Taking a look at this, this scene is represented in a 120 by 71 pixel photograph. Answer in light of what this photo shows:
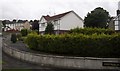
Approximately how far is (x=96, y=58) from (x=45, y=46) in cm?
645

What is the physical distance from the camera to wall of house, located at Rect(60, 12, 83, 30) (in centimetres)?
5250

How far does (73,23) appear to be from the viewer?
53.0 m

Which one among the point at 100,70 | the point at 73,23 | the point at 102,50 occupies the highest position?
the point at 73,23

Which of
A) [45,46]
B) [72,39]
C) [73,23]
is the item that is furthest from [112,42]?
[73,23]

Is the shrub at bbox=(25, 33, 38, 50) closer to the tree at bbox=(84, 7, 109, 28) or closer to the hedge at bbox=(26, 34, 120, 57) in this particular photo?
the hedge at bbox=(26, 34, 120, 57)

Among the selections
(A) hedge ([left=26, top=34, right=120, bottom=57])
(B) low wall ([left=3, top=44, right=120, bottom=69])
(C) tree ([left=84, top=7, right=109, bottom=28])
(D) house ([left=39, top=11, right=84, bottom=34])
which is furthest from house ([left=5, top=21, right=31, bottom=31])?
(B) low wall ([left=3, top=44, right=120, bottom=69])

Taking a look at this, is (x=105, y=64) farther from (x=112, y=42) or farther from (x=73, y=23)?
(x=73, y=23)

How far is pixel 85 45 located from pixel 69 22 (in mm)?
34096

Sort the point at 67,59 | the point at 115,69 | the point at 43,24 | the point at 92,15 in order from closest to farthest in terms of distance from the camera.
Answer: the point at 115,69 < the point at 67,59 < the point at 92,15 < the point at 43,24

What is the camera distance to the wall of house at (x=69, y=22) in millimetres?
52500

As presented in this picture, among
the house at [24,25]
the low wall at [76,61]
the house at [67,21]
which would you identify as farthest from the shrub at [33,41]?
the house at [24,25]

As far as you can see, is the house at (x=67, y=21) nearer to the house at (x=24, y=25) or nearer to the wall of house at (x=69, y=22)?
the wall of house at (x=69, y=22)

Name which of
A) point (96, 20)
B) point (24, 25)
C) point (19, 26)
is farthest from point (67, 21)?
point (19, 26)

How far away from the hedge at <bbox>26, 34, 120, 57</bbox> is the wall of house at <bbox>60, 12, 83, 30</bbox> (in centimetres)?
3064
